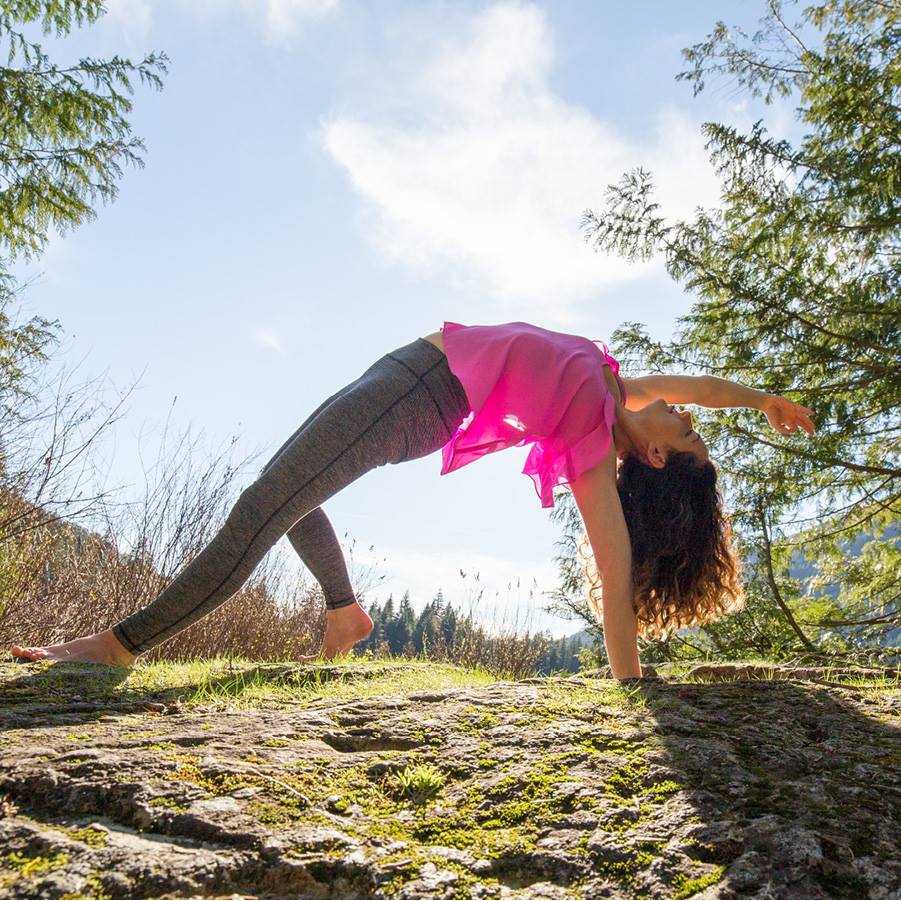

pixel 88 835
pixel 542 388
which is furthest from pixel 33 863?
pixel 542 388

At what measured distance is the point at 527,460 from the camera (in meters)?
2.96

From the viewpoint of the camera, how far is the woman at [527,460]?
2441 mm

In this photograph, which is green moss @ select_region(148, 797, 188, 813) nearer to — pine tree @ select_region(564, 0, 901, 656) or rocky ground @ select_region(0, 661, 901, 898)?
rocky ground @ select_region(0, 661, 901, 898)

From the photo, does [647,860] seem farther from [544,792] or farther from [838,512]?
[838,512]

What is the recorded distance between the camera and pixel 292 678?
102 inches

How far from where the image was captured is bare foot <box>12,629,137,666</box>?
265 cm

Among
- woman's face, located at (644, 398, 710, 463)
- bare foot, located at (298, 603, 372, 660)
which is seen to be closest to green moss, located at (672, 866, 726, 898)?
woman's face, located at (644, 398, 710, 463)

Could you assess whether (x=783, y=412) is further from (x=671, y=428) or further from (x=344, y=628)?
(x=344, y=628)

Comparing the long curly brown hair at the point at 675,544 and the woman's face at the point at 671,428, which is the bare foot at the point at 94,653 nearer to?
the long curly brown hair at the point at 675,544

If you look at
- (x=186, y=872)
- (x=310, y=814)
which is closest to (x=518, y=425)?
(x=310, y=814)

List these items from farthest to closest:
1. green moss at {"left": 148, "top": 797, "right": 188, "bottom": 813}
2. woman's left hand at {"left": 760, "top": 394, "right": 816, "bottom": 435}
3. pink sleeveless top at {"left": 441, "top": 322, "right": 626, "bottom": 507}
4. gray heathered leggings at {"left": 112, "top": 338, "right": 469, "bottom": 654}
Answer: woman's left hand at {"left": 760, "top": 394, "right": 816, "bottom": 435} < pink sleeveless top at {"left": 441, "top": 322, "right": 626, "bottom": 507} < gray heathered leggings at {"left": 112, "top": 338, "right": 469, "bottom": 654} < green moss at {"left": 148, "top": 797, "right": 188, "bottom": 813}

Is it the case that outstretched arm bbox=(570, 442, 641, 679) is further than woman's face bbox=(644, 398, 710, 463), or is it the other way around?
woman's face bbox=(644, 398, 710, 463)

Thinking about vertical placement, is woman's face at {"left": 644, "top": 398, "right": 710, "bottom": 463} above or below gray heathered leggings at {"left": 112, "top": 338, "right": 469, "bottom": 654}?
above

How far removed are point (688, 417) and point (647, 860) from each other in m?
2.03
